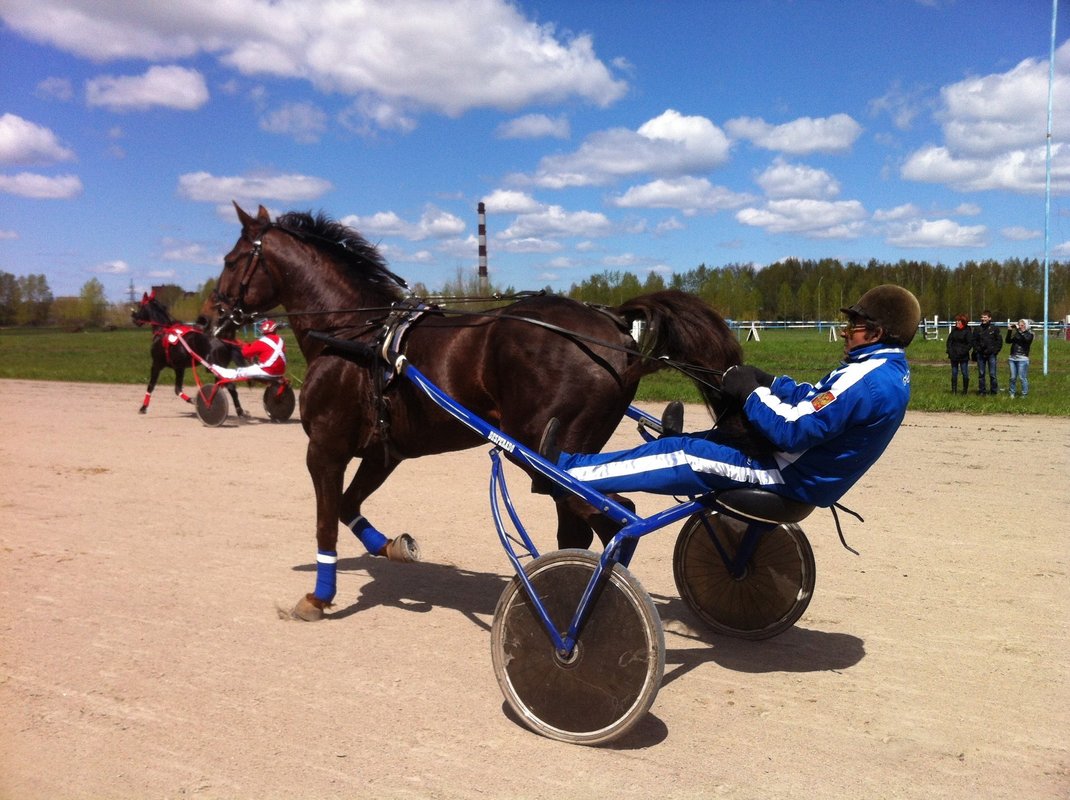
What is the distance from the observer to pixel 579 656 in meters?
3.48

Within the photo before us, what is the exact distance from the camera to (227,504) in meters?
7.95

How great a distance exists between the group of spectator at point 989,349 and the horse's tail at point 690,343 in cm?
1414

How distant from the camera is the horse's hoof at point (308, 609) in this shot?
4934 millimetres

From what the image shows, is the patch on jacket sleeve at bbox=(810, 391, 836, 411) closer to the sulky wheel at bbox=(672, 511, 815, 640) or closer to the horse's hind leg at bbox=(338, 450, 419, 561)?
the sulky wheel at bbox=(672, 511, 815, 640)

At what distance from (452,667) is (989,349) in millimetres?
15495

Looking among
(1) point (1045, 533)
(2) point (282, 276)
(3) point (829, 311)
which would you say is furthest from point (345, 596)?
(3) point (829, 311)

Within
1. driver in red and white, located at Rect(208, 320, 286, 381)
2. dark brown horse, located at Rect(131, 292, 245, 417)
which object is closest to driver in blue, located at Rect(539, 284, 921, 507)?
driver in red and white, located at Rect(208, 320, 286, 381)

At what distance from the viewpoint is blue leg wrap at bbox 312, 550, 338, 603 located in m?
4.96

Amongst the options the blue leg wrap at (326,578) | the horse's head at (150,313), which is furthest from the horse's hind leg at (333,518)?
the horse's head at (150,313)

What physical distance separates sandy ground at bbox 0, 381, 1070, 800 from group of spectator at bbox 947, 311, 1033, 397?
994 centimetres

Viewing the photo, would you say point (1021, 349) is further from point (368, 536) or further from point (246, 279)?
point (246, 279)

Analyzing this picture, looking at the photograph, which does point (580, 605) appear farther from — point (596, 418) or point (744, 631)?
point (744, 631)

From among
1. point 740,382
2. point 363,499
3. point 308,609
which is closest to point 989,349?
point 363,499

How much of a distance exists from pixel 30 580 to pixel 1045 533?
6856 millimetres
